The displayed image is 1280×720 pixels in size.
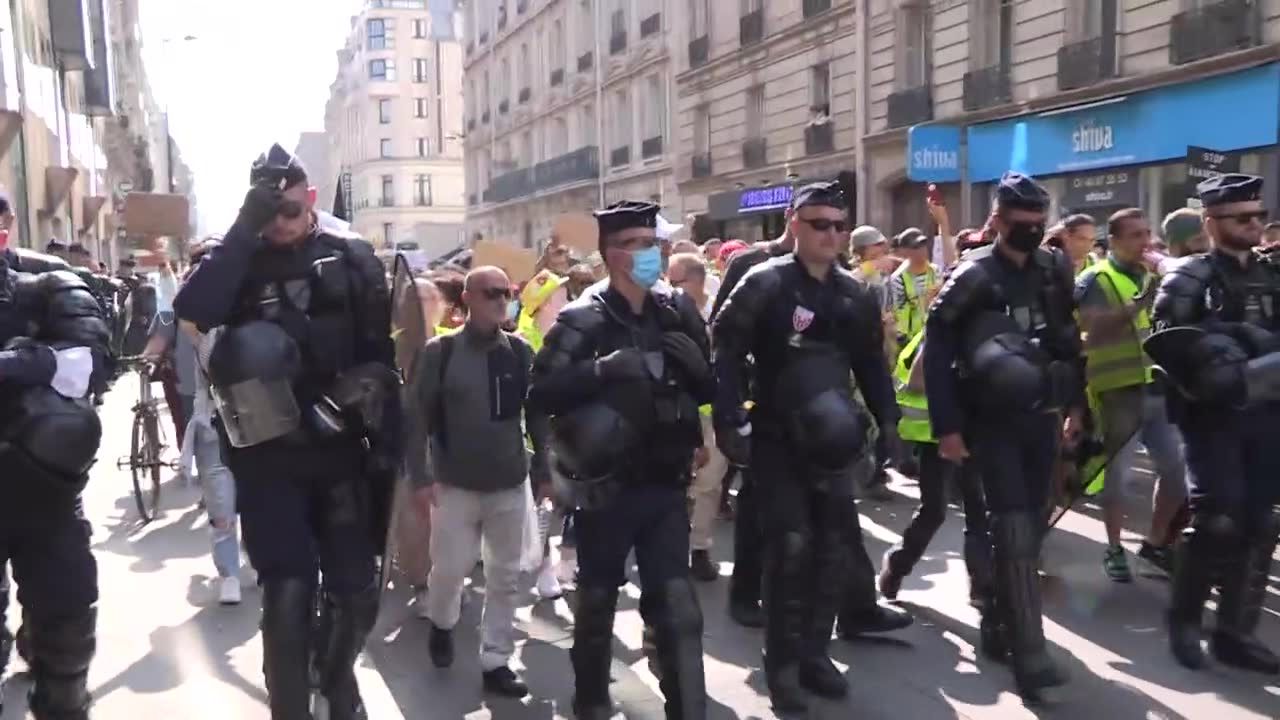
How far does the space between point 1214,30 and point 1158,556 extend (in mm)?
11030

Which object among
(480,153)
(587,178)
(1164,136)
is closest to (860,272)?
(1164,136)

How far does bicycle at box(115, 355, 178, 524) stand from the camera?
8602mm

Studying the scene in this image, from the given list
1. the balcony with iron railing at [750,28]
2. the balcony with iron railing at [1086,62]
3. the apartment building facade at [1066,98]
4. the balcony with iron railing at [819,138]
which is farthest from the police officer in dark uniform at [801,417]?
the balcony with iron railing at [750,28]

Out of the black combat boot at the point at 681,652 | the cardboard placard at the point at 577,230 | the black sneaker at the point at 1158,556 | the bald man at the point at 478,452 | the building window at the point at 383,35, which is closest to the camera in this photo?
the black combat boot at the point at 681,652

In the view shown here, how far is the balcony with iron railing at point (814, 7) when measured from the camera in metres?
23.4

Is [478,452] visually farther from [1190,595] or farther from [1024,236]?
[1190,595]

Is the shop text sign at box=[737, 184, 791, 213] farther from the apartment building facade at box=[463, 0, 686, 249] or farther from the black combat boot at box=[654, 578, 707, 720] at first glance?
the black combat boot at box=[654, 578, 707, 720]

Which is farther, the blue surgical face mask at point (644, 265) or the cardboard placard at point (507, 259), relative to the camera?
the cardboard placard at point (507, 259)

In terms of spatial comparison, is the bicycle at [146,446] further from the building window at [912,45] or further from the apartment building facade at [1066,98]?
the building window at [912,45]

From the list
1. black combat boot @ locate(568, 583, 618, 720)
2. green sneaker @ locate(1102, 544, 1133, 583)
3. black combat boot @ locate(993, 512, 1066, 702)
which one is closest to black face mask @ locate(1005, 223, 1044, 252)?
black combat boot @ locate(993, 512, 1066, 702)

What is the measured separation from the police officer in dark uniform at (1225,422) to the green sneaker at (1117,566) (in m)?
1.26

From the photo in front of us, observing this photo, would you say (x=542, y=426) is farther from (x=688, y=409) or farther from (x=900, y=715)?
(x=900, y=715)

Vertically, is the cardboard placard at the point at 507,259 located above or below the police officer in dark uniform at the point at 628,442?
above

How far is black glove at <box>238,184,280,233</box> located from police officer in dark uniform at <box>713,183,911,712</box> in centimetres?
169
